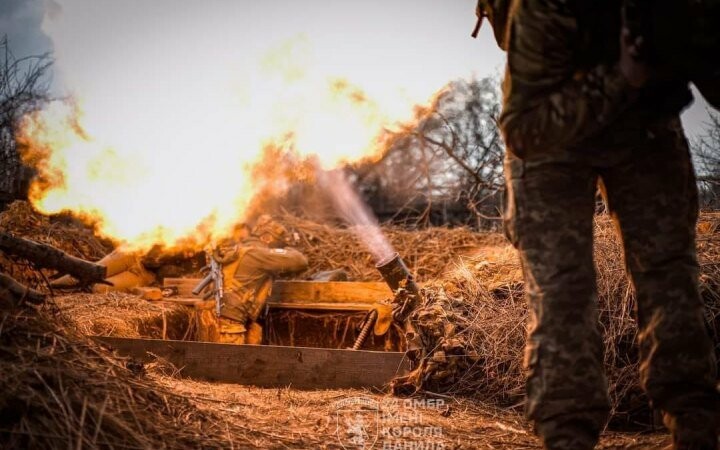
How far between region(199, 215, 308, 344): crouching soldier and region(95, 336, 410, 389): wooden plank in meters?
1.90

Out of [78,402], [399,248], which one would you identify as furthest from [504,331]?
[399,248]

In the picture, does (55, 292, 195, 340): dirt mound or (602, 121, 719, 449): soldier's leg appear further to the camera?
(55, 292, 195, 340): dirt mound

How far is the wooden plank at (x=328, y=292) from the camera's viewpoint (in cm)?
741

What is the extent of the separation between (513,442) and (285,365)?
→ 7.91ft

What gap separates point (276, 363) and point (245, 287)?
244 cm

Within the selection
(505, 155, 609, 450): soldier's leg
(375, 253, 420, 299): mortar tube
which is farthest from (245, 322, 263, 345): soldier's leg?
(505, 155, 609, 450): soldier's leg

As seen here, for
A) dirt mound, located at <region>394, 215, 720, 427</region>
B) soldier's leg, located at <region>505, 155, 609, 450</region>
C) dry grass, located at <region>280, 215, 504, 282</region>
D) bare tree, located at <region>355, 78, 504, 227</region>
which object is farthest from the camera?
bare tree, located at <region>355, 78, 504, 227</region>

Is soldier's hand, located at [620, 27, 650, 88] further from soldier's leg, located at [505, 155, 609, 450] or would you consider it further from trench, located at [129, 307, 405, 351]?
trench, located at [129, 307, 405, 351]

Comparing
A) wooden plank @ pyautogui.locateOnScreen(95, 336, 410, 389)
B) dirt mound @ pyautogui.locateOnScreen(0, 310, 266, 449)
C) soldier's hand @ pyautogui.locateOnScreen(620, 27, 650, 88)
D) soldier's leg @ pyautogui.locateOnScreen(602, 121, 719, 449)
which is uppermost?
soldier's hand @ pyautogui.locateOnScreen(620, 27, 650, 88)

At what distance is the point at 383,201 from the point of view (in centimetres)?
1683

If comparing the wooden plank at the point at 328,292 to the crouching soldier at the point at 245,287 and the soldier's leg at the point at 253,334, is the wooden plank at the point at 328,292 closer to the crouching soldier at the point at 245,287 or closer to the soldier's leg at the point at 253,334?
the crouching soldier at the point at 245,287

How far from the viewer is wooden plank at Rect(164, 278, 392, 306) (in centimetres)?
741

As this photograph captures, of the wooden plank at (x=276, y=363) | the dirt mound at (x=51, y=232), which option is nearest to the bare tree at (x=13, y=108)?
the dirt mound at (x=51, y=232)

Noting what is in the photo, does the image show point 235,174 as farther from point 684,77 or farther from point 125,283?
point 684,77
